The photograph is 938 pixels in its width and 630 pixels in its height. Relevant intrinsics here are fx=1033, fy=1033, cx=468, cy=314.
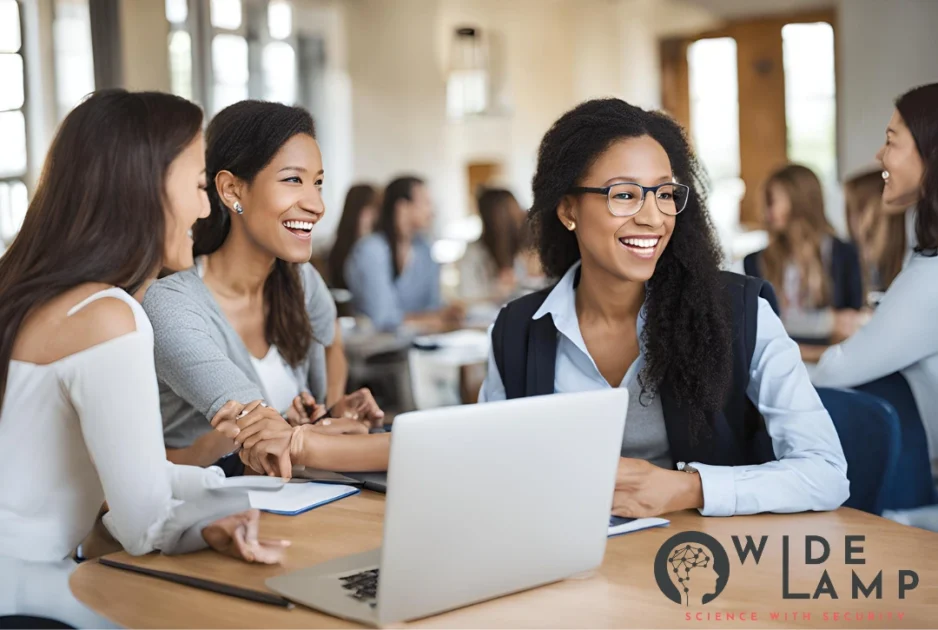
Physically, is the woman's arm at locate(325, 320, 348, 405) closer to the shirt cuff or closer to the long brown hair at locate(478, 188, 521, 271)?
the shirt cuff

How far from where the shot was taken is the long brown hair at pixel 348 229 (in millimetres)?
6417

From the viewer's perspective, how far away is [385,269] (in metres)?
6.05

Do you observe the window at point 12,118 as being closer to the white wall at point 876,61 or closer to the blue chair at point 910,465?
the blue chair at point 910,465

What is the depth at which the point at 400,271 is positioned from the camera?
6504 mm

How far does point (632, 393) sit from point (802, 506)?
0.43m

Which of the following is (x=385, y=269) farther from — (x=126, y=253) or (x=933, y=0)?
(x=933, y=0)

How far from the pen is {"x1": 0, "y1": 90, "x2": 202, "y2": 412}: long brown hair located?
1.34ft

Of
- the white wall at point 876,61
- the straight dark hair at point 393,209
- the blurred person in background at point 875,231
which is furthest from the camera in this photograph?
the white wall at point 876,61

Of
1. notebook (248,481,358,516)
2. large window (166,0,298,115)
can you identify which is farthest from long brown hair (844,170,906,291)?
large window (166,0,298,115)

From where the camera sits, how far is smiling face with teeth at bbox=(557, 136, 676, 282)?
80.9 inches

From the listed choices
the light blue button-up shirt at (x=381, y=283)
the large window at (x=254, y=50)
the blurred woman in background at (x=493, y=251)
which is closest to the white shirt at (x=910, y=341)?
the light blue button-up shirt at (x=381, y=283)

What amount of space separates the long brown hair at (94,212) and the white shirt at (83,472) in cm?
7

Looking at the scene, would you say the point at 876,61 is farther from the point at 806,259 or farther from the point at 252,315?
the point at 252,315

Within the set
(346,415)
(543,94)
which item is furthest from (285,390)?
(543,94)
